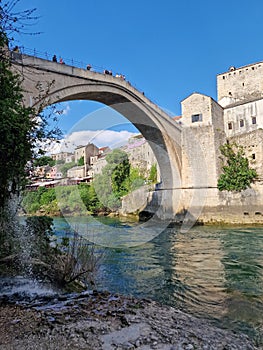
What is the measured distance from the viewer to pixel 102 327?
11.5 feet

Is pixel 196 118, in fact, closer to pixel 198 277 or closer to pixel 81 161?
pixel 198 277

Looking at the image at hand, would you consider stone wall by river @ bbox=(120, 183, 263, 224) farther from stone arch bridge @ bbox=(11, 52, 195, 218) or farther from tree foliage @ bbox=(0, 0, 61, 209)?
tree foliage @ bbox=(0, 0, 61, 209)

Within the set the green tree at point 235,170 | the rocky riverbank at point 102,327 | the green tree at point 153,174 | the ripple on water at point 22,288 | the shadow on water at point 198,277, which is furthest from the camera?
the green tree at point 153,174

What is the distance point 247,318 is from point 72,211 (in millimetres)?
29105

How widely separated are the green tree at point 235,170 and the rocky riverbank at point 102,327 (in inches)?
649

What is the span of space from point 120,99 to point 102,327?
15120mm

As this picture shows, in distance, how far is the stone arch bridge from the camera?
11.5m

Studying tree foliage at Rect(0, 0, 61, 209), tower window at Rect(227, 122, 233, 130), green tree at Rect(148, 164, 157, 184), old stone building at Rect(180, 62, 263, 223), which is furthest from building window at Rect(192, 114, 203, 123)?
tree foliage at Rect(0, 0, 61, 209)

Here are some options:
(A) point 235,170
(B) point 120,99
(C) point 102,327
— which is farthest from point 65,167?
(C) point 102,327

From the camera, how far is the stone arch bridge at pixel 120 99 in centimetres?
1154

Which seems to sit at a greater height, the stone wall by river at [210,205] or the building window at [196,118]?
the building window at [196,118]

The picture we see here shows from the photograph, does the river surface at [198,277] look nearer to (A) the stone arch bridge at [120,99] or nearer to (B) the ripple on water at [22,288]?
(B) the ripple on water at [22,288]

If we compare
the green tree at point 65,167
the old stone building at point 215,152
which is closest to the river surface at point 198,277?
the old stone building at point 215,152

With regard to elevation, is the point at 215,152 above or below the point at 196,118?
below
